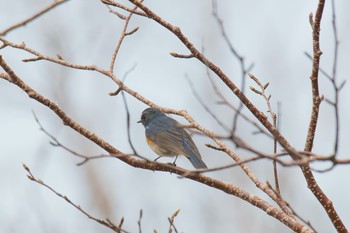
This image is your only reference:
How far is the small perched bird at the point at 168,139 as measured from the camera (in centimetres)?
570

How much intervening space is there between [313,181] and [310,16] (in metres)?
0.81

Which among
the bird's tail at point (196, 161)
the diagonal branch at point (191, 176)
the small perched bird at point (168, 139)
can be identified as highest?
the small perched bird at point (168, 139)

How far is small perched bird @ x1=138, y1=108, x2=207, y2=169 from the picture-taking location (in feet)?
18.7

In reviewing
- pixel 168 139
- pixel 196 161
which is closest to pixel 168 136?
pixel 168 139

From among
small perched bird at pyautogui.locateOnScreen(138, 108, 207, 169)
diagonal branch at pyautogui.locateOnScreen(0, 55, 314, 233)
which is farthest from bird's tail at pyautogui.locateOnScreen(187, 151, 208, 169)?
diagonal branch at pyautogui.locateOnScreen(0, 55, 314, 233)

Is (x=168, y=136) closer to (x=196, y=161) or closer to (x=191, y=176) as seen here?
(x=196, y=161)

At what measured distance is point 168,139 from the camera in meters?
6.02

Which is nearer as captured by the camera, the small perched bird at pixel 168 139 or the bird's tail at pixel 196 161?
the bird's tail at pixel 196 161

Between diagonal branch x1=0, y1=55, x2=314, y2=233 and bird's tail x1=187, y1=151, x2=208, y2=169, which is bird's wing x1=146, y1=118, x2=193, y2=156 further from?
diagonal branch x1=0, y1=55, x2=314, y2=233

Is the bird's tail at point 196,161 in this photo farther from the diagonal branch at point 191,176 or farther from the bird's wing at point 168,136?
the diagonal branch at point 191,176

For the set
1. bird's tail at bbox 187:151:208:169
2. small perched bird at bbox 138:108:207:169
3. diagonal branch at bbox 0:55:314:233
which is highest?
small perched bird at bbox 138:108:207:169

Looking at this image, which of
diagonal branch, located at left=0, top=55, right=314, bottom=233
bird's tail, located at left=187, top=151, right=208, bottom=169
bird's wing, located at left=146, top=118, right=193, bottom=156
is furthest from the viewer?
bird's wing, located at left=146, top=118, right=193, bottom=156

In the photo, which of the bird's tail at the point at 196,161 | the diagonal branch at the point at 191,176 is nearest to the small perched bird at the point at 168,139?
the bird's tail at the point at 196,161

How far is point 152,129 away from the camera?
6281mm
